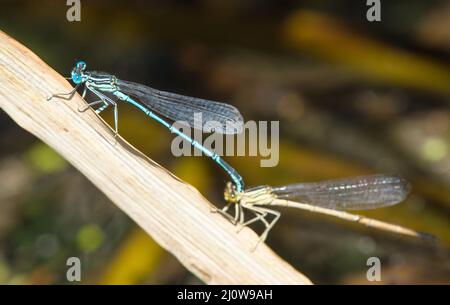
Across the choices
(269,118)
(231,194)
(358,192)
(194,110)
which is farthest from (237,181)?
(269,118)

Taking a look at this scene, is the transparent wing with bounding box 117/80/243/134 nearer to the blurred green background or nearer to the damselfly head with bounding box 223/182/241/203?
the damselfly head with bounding box 223/182/241/203

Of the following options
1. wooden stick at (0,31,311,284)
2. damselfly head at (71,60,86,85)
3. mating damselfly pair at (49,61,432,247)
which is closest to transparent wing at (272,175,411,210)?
mating damselfly pair at (49,61,432,247)

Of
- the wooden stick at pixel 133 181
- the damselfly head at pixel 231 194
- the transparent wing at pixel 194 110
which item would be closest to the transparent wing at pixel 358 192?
the damselfly head at pixel 231 194

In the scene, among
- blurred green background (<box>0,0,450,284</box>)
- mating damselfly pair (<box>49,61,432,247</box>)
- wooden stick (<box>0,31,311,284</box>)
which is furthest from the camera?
blurred green background (<box>0,0,450,284</box>)

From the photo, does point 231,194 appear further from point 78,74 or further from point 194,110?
point 78,74

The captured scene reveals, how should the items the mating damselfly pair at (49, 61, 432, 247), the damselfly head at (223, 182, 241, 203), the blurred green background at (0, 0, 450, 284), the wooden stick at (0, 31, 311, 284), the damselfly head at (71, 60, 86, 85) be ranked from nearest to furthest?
the wooden stick at (0, 31, 311, 284) < the damselfly head at (71, 60, 86, 85) < the mating damselfly pair at (49, 61, 432, 247) < the damselfly head at (223, 182, 241, 203) < the blurred green background at (0, 0, 450, 284)

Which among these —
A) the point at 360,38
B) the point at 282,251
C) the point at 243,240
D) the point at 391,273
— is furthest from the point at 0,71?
the point at 360,38
